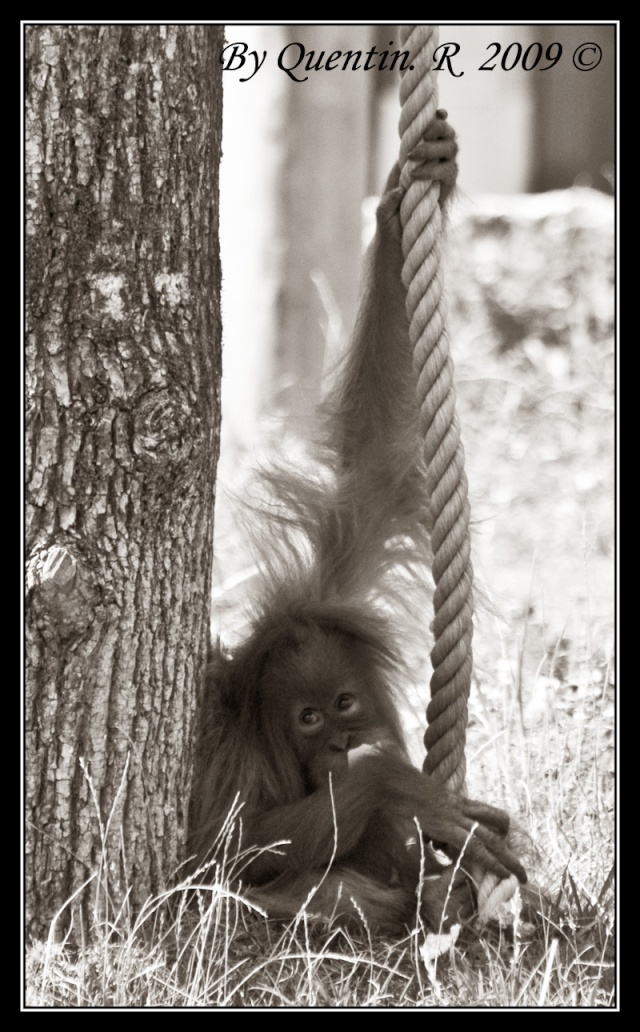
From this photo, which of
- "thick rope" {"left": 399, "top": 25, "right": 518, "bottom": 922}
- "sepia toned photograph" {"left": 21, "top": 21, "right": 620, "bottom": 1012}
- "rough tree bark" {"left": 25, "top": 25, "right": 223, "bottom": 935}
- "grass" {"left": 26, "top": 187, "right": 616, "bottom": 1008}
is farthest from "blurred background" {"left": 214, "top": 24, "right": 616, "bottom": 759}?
"rough tree bark" {"left": 25, "top": 25, "right": 223, "bottom": 935}

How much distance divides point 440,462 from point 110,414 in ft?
2.51

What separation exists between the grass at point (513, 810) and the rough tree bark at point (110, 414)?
0.59 feet

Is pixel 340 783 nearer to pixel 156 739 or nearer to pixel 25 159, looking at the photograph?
pixel 156 739

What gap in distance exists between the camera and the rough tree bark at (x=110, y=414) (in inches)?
93.3

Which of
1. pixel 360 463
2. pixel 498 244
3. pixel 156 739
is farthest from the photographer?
pixel 498 244

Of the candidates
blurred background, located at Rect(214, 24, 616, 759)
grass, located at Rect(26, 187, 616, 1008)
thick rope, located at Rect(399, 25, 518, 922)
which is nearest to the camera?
grass, located at Rect(26, 187, 616, 1008)

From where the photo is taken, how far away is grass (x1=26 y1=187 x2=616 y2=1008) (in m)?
2.30

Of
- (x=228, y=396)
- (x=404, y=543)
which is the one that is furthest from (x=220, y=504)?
(x=404, y=543)

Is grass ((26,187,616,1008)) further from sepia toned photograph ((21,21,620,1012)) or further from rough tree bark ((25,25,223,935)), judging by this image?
rough tree bark ((25,25,223,935))

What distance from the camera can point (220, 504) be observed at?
19.5ft

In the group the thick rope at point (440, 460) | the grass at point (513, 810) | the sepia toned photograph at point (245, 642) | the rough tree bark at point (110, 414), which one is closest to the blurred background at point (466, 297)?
the grass at point (513, 810)

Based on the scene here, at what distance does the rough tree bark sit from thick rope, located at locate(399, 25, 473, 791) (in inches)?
18.5

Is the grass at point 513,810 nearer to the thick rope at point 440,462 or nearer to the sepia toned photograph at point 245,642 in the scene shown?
the sepia toned photograph at point 245,642

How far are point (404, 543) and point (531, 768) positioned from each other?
73 centimetres
